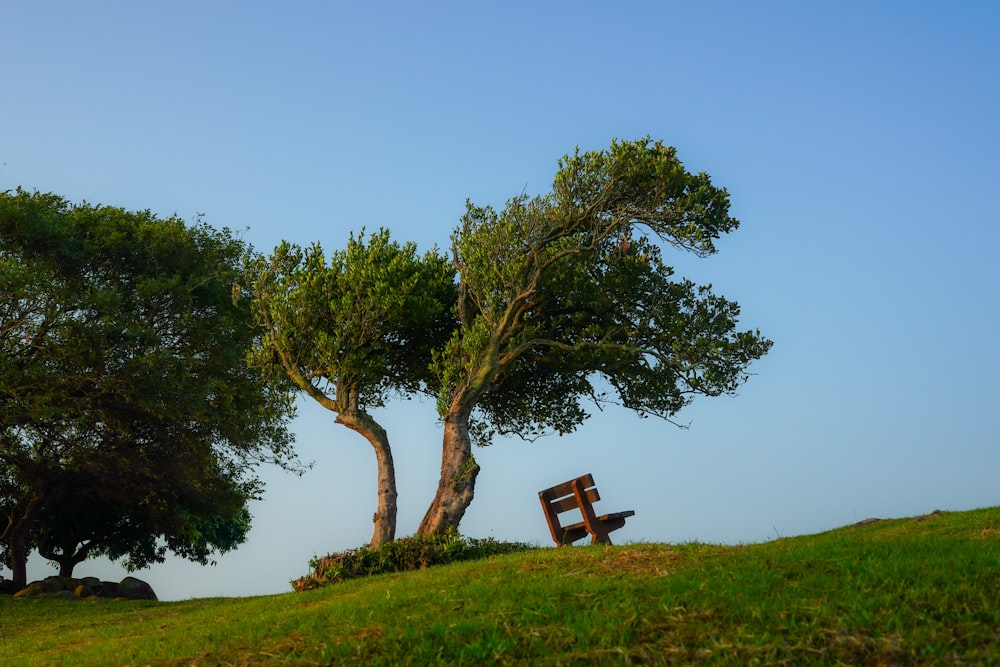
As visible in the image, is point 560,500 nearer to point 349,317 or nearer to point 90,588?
point 349,317

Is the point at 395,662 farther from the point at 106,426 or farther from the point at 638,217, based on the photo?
the point at 106,426

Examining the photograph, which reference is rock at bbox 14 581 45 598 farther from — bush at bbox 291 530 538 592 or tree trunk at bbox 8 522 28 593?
bush at bbox 291 530 538 592

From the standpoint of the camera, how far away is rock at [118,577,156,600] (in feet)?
125

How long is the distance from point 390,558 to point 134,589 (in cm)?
2132

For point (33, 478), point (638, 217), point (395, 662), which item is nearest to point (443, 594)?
point (395, 662)

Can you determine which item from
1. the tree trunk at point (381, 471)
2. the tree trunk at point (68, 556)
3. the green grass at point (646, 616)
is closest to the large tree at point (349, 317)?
the tree trunk at point (381, 471)

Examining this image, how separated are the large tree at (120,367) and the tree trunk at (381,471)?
4.01 m

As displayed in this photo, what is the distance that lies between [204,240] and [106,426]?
8.41m

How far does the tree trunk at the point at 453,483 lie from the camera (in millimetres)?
25234

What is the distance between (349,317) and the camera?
26234mm

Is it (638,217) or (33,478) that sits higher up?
(638,217)

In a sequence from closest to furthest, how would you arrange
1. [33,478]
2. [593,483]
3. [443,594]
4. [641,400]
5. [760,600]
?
[760,600], [443,594], [593,483], [641,400], [33,478]

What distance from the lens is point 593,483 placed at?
2388 cm

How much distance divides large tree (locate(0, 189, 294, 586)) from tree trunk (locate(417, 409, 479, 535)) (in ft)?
23.0
